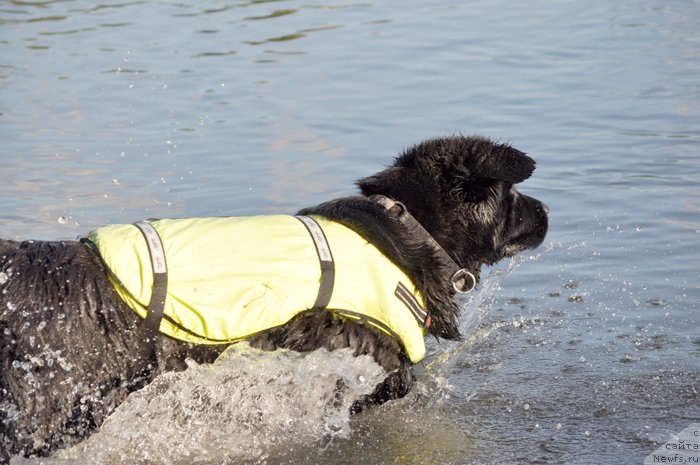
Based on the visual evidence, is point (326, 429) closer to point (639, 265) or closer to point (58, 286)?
point (58, 286)

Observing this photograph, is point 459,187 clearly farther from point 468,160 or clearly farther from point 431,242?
point 431,242

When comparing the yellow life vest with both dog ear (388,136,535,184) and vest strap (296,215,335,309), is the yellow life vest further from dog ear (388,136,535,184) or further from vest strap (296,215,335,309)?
dog ear (388,136,535,184)

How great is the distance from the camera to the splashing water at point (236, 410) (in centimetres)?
507

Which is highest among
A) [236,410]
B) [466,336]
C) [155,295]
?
[155,295]

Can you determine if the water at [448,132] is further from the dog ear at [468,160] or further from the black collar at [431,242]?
the dog ear at [468,160]

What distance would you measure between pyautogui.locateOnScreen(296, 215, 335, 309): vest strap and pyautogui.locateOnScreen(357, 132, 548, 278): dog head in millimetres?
585

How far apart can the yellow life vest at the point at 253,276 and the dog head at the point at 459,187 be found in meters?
0.40

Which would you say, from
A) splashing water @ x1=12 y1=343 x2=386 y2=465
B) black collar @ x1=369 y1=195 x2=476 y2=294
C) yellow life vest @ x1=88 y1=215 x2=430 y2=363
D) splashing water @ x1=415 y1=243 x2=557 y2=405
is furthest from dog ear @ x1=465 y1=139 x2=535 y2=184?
splashing water @ x1=12 y1=343 x2=386 y2=465

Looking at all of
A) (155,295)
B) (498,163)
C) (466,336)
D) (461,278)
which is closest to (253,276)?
(155,295)

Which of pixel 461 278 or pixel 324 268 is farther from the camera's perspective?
pixel 461 278

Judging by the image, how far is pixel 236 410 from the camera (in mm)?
5535

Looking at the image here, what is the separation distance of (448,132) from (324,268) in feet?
18.3

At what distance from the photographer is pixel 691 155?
10.0 metres

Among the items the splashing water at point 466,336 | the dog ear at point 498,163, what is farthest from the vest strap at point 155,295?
the splashing water at point 466,336
